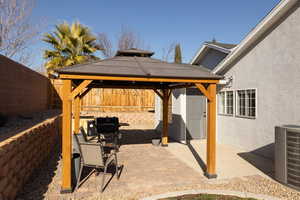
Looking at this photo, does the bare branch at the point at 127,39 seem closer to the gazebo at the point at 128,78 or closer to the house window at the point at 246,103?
the house window at the point at 246,103

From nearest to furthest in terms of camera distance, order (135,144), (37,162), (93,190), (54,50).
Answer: (93,190), (37,162), (135,144), (54,50)

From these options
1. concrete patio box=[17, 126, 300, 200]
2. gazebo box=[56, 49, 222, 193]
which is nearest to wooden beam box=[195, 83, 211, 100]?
gazebo box=[56, 49, 222, 193]

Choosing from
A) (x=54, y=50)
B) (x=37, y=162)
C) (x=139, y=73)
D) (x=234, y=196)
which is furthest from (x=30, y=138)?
(x=54, y=50)

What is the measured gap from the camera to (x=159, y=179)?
4777 millimetres

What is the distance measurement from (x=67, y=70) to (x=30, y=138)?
5.93 ft

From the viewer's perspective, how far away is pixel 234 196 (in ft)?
12.9

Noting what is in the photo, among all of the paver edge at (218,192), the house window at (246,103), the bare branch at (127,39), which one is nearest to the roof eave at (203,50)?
the house window at (246,103)

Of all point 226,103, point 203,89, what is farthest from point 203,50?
point 203,89

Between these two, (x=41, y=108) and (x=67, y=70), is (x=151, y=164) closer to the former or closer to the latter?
(x=67, y=70)

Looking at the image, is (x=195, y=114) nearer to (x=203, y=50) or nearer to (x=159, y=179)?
(x=203, y=50)

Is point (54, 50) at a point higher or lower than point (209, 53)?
higher

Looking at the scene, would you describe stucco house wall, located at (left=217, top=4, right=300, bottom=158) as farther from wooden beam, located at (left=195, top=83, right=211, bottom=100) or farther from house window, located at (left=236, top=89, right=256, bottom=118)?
wooden beam, located at (left=195, top=83, right=211, bottom=100)

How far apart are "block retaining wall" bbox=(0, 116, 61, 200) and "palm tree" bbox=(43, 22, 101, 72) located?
375 inches

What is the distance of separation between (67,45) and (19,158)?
12.3 m
